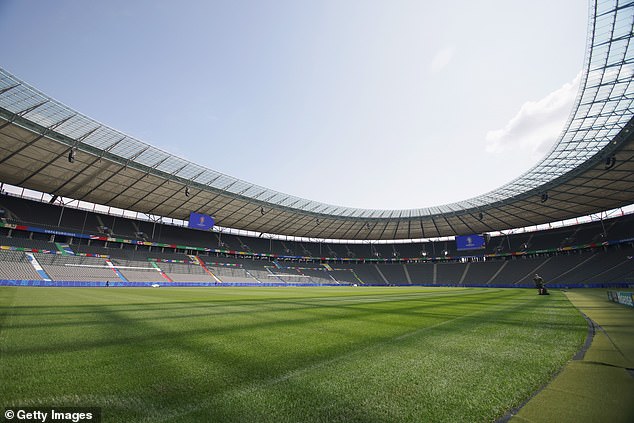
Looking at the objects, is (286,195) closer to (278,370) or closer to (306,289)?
(306,289)

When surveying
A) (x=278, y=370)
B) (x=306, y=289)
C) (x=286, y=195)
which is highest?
(x=286, y=195)

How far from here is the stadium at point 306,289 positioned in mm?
2688

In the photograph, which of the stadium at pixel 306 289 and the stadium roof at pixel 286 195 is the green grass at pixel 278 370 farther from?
the stadium roof at pixel 286 195

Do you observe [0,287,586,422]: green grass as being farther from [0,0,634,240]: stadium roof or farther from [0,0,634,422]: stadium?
[0,0,634,240]: stadium roof

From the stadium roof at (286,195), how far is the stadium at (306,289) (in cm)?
22

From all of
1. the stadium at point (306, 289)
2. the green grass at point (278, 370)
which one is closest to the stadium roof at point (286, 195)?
the stadium at point (306, 289)

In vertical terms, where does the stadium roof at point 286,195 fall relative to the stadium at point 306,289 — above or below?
above

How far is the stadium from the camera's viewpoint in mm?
2688

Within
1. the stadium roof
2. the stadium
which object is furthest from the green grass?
the stadium roof

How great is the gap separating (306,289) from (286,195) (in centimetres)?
1983

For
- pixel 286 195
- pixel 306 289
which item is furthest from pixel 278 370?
pixel 286 195

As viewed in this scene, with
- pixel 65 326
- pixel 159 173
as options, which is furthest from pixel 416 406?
pixel 159 173

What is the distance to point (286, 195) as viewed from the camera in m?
48.1

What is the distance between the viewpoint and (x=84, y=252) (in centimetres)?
3844
